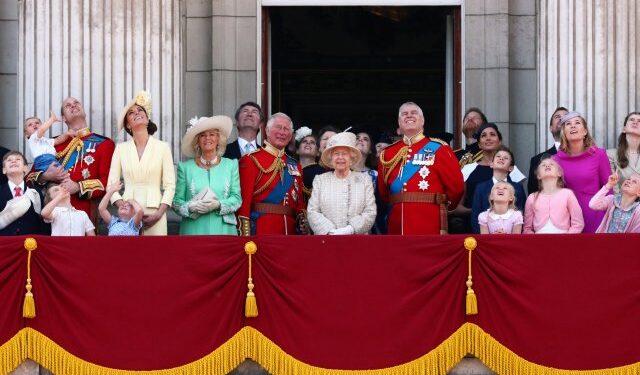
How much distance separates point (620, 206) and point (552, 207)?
22.9 inches

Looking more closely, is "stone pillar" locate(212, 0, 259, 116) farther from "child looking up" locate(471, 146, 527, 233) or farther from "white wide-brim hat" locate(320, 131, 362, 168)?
"child looking up" locate(471, 146, 527, 233)

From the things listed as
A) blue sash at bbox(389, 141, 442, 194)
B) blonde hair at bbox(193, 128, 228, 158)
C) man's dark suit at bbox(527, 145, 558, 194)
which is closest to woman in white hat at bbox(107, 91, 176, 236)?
blonde hair at bbox(193, 128, 228, 158)

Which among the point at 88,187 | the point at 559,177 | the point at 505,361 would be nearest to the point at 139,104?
the point at 88,187

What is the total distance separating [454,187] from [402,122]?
2.62 ft

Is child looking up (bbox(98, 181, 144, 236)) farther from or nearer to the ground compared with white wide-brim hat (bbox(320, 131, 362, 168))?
nearer to the ground

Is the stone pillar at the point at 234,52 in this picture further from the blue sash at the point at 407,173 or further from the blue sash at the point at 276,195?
the blue sash at the point at 407,173

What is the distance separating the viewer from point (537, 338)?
47.0 feet

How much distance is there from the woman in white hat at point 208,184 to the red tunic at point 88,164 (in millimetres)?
795

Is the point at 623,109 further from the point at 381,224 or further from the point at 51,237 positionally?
the point at 51,237

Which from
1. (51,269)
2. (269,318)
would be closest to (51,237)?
(51,269)

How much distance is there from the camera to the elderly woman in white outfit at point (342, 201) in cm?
1519

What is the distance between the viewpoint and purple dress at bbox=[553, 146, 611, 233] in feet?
50.7

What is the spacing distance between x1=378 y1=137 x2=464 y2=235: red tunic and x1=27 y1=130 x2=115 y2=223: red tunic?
257 cm

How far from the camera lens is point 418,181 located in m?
15.6
